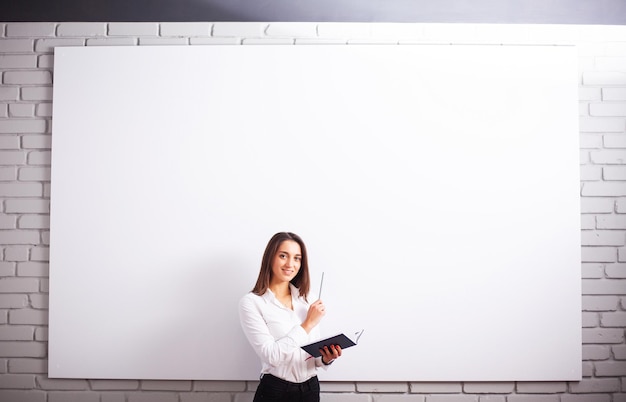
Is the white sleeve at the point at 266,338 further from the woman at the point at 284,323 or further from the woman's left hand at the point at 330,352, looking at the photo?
the woman's left hand at the point at 330,352

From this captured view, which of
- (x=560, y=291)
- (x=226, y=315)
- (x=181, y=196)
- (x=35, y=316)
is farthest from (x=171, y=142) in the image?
(x=560, y=291)

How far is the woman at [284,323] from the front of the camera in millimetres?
1909

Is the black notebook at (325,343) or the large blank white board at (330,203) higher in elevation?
the large blank white board at (330,203)

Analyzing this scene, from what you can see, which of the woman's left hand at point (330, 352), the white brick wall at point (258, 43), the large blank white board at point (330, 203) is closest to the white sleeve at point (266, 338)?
the woman's left hand at point (330, 352)

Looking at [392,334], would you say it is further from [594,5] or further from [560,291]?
[594,5]

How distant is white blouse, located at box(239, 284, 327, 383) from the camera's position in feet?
6.21

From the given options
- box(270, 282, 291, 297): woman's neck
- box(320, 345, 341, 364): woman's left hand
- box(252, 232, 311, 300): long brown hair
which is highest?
box(252, 232, 311, 300): long brown hair

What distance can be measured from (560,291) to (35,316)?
104 inches

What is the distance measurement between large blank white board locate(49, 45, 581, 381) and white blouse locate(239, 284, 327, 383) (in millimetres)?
296

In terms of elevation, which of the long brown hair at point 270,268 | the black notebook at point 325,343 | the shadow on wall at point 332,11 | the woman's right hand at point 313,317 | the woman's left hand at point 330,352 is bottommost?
the woman's left hand at point 330,352

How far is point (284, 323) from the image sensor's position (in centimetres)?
201

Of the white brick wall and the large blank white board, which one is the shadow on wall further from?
the large blank white board

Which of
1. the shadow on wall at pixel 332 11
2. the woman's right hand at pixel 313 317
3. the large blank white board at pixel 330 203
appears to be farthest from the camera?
the shadow on wall at pixel 332 11

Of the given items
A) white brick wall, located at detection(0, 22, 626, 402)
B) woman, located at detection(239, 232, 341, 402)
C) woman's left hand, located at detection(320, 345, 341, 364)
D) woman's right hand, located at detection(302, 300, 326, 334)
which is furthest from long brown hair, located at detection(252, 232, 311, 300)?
white brick wall, located at detection(0, 22, 626, 402)
